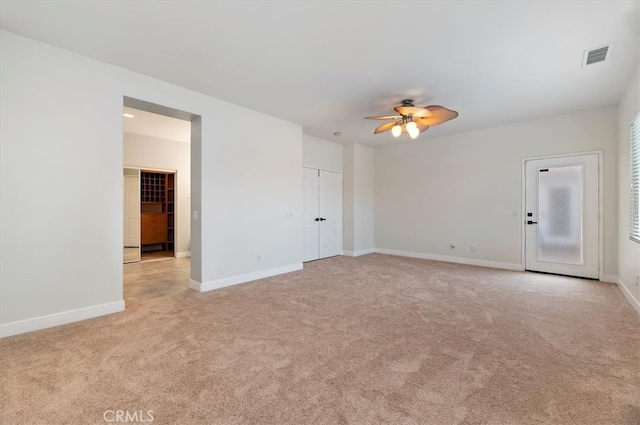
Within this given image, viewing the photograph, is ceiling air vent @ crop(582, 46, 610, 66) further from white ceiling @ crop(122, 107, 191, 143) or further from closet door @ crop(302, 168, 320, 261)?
white ceiling @ crop(122, 107, 191, 143)

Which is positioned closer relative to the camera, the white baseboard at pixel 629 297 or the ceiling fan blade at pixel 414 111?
the white baseboard at pixel 629 297

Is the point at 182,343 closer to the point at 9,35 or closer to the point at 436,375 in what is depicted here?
the point at 436,375

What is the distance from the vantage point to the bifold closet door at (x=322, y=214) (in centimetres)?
636

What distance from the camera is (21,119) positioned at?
269 cm

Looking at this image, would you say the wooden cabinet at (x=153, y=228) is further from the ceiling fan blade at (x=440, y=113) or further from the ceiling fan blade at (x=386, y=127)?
the ceiling fan blade at (x=440, y=113)

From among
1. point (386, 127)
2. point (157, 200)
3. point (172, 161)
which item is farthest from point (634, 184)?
point (157, 200)

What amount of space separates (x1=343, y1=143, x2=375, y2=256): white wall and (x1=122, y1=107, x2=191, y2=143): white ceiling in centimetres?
373

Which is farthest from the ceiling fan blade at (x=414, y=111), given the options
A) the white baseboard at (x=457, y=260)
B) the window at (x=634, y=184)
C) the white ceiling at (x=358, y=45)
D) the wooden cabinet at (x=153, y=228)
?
the wooden cabinet at (x=153, y=228)

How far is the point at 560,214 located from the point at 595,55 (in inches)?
114

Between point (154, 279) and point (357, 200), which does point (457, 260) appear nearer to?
point (357, 200)

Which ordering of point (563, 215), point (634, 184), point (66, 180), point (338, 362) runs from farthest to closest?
point (563, 215) → point (634, 184) → point (66, 180) → point (338, 362)
